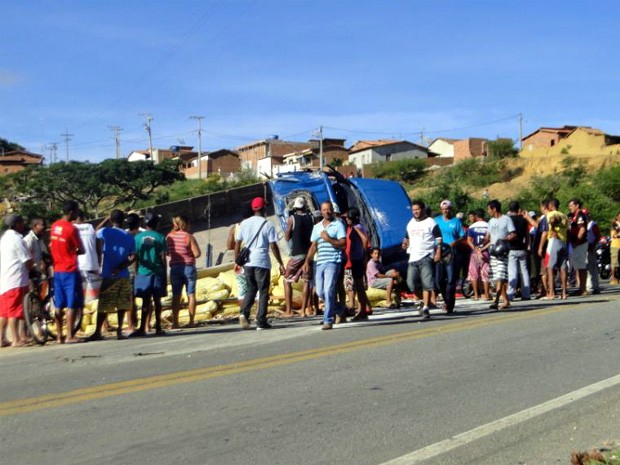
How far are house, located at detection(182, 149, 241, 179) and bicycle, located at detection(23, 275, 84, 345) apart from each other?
101 m

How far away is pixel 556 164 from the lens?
76.9 m

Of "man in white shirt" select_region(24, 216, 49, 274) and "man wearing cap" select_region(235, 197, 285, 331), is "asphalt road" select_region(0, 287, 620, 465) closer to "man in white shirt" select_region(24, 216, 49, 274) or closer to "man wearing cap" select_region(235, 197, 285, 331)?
"man wearing cap" select_region(235, 197, 285, 331)

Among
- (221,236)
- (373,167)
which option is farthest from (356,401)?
(373,167)

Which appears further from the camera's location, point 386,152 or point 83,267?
point 386,152

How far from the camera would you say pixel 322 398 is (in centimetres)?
754

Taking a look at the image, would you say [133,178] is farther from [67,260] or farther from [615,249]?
[67,260]


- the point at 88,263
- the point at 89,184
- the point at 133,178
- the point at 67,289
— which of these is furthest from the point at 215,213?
the point at 133,178

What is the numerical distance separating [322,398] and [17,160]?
4360 inches

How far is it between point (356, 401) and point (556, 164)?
7296 centimetres

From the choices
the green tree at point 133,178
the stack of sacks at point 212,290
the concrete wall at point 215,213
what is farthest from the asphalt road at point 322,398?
the green tree at point 133,178

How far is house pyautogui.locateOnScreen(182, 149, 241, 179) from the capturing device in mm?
114875

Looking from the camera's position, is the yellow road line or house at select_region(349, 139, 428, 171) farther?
house at select_region(349, 139, 428, 171)

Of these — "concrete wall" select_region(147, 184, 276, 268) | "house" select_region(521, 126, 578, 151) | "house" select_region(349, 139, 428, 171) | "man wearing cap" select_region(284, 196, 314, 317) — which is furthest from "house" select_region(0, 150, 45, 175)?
"man wearing cap" select_region(284, 196, 314, 317)

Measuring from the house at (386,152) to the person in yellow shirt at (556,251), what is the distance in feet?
288
